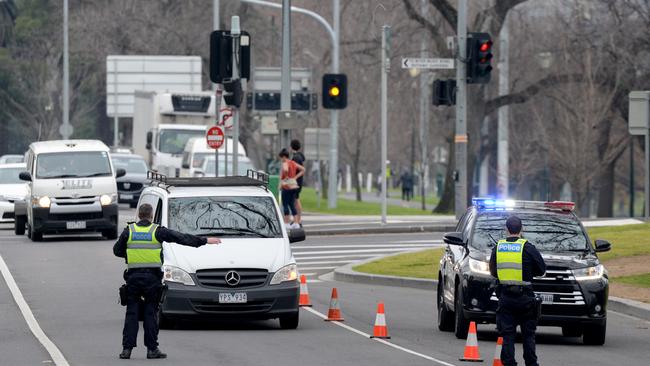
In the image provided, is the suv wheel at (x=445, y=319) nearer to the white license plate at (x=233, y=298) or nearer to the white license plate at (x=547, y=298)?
the white license plate at (x=547, y=298)

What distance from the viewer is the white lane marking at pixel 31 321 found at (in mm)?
15209

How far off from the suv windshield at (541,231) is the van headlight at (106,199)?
16.6m

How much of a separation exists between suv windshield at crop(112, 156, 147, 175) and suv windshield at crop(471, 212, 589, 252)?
106ft

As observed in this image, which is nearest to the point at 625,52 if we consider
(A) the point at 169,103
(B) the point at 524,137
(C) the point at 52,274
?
(A) the point at 169,103

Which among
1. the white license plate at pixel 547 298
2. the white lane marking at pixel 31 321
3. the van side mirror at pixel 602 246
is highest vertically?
the van side mirror at pixel 602 246

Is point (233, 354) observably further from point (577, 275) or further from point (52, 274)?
point (52, 274)

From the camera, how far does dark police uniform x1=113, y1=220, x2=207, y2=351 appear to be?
15.2 metres

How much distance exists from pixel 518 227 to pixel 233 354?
3183mm

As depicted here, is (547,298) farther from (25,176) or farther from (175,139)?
(175,139)

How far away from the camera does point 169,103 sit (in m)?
53.0

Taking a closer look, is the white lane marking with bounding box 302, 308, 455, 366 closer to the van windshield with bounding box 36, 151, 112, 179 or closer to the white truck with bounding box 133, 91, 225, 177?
the van windshield with bounding box 36, 151, 112, 179

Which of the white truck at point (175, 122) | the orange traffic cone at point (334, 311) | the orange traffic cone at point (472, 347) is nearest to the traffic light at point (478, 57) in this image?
the orange traffic cone at point (334, 311)

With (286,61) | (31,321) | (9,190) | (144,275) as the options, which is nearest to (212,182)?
(31,321)

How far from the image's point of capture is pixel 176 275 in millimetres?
17812
